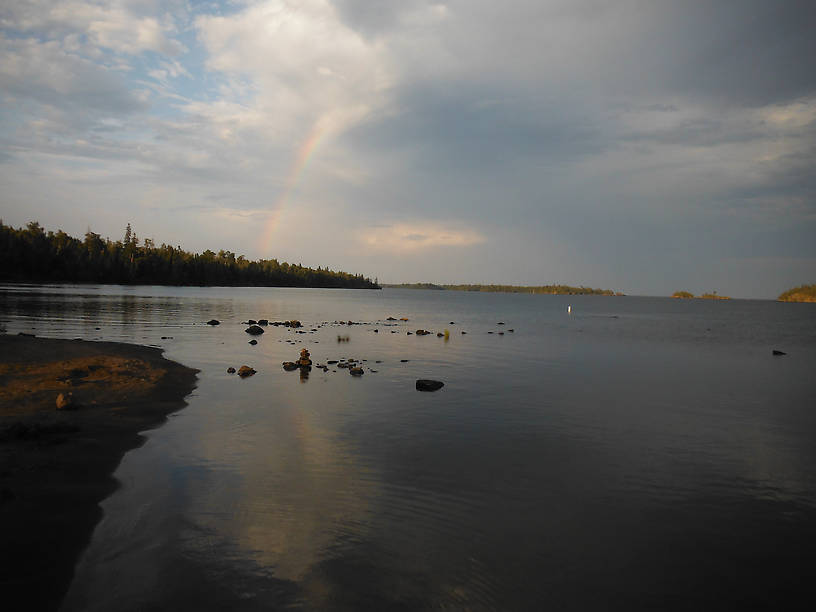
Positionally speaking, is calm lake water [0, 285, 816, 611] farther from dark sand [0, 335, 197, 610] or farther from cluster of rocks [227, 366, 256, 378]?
cluster of rocks [227, 366, 256, 378]

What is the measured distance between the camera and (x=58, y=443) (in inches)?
555

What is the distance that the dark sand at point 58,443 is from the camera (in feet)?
28.4

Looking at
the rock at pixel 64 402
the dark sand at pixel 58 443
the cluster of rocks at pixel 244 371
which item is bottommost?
the cluster of rocks at pixel 244 371

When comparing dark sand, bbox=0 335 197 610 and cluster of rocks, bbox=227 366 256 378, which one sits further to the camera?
cluster of rocks, bbox=227 366 256 378

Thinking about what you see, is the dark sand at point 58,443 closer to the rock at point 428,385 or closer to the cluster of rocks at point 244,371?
the cluster of rocks at point 244,371

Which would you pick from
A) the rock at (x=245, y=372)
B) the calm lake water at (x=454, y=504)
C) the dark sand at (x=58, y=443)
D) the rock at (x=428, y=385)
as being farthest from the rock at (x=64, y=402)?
the rock at (x=428, y=385)

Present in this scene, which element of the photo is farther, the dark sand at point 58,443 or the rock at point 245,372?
the rock at point 245,372

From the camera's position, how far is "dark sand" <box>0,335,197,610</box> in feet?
28.4

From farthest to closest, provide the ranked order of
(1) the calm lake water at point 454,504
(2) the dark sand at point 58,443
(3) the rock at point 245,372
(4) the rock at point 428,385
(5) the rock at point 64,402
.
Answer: (3) the rock at point 245,372
(4) the rock at point 428,385
(5) the rock at point 64,402
(1) the calm lake water at point 454,504
(2) the dark sand at point 58,443

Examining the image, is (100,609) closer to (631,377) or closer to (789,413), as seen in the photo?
(789,413)

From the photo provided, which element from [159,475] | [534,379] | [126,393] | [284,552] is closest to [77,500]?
[159,475]

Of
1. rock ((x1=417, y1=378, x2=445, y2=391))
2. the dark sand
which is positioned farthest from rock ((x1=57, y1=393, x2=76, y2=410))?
rock ((x1=417, y1=378, x2=445, y2=391))

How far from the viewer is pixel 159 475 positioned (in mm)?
13453

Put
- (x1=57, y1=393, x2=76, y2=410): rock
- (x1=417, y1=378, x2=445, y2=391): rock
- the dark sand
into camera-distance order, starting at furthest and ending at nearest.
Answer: (x1=417, y1=378, x2=445, y2=391): rock, (x1=57, y1=393, x2=76, y2=410): rock, the dark sand
